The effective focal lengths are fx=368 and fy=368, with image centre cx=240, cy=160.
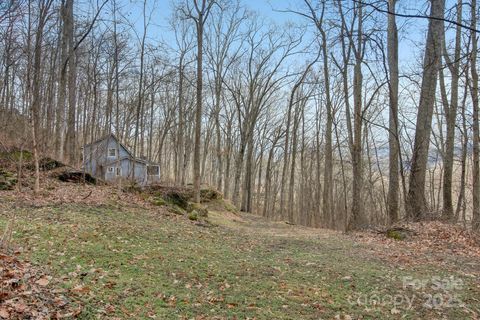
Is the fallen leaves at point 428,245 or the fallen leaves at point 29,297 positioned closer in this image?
the fallen leaves at point 29,297

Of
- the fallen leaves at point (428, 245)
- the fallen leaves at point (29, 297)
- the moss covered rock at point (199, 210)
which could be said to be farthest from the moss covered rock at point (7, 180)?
the fallen leaves at point (428, 245)

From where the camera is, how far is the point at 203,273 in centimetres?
528

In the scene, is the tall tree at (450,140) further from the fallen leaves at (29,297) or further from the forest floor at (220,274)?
the fallen leaves at (29,297)

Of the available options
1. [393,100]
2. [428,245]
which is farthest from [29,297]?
[393,100]

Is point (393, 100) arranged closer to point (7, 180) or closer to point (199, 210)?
point (199, 210)

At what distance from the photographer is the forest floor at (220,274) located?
3982 millimetres

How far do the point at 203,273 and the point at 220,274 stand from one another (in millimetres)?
244

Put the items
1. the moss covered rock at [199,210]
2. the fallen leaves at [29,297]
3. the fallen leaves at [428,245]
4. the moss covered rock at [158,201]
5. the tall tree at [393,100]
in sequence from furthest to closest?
1. the moss covered rock at [199,210]
2. the moss covered rock at [158,201]
3. the tall tree at [393,100]
4. the fallen leaves at [428,245]
5. the fallen leaves at [29,297]

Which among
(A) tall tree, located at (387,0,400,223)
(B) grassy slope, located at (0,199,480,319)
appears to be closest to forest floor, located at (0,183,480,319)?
(B) grassy slope, located at (0,199,480,319)

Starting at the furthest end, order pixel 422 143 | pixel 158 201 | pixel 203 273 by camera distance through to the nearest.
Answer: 1. pixel 158 201
2. pixel 422 143
3. pixel 203 273

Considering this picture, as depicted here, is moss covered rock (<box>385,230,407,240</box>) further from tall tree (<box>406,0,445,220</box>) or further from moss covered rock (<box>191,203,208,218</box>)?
moss covered rock (<box>191,203,208,218</box>)

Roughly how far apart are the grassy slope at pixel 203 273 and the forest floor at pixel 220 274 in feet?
0.05

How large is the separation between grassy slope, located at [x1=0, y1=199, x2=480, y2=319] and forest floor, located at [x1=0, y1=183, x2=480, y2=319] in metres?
0.01

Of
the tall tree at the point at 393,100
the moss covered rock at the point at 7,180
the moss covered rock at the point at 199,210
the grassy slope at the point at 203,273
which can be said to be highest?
the tall tree at the point at 393,100
